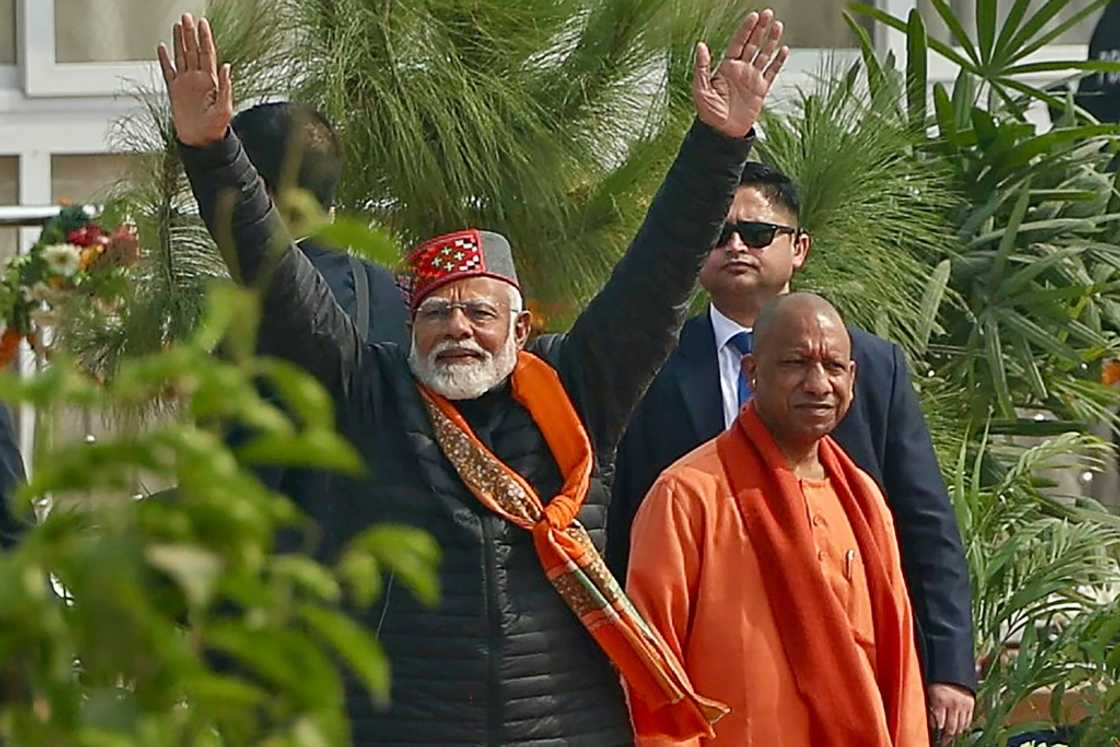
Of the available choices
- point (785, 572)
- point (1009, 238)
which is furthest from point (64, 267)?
point (1009, 238)

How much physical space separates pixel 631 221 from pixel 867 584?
1309mm

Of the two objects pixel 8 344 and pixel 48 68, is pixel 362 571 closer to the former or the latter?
pixel 8 344

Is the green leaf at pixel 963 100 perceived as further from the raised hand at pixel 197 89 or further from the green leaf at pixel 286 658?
the green leaf at pixel 286 658

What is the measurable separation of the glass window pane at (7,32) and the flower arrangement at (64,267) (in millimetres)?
2155

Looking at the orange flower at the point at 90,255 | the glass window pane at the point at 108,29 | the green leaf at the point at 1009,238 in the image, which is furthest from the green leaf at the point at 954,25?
the orange flower at the point at 90,255

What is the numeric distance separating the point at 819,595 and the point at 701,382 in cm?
72

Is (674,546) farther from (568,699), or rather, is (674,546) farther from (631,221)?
(631,221)

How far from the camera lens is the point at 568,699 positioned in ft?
11.4

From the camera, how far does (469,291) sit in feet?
11.6

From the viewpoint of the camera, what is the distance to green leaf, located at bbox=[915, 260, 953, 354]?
5.49 m

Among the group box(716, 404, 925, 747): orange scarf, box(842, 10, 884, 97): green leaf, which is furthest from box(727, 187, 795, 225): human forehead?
box(842, 10, 884, 97): green leaf

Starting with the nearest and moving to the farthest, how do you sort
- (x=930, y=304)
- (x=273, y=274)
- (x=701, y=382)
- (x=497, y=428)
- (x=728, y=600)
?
(x=273, y=274), (x=497, y=428), (x=728, y=600), (x=701, y=382), (x=930, y=304)

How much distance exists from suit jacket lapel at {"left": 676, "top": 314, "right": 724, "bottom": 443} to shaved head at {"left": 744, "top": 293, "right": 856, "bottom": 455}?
0.44 m

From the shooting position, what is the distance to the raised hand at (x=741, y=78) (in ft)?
11.6
